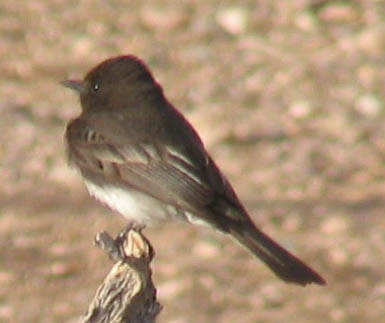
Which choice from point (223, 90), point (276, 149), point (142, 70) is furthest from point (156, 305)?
point (223, 90)

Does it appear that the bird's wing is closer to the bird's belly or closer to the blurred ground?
the bird's belly

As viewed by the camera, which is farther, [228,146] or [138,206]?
[228,146]

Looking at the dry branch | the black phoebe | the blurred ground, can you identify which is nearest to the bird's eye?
the black phoebe

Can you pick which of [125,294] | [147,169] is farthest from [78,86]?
[125,294]

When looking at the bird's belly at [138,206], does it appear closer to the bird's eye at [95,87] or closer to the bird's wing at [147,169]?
the bird's wing at [147,169]

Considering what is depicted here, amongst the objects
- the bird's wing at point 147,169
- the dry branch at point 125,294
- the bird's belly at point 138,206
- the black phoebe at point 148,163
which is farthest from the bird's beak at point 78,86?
the dry branch at point 125,294

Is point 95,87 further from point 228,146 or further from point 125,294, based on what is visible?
point 228,146
